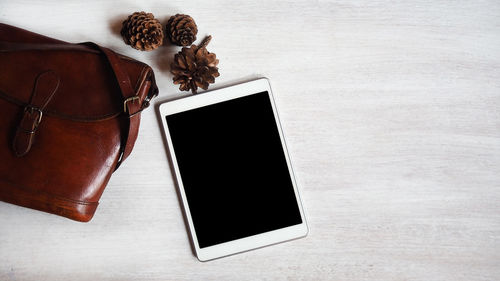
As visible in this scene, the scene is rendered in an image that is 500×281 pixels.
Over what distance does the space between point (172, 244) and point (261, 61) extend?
0.36 m

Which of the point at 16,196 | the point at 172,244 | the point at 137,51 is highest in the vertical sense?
the point at 137,51

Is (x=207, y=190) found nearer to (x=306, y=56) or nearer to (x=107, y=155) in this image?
(x=107, y=155)

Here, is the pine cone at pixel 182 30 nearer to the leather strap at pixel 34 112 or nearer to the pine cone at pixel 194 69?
the pine cone at pixel 194 69

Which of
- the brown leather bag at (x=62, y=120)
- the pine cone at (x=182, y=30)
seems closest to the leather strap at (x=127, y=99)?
the brown leather bag at (x=62, y=120)

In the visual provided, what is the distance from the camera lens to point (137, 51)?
0.61m

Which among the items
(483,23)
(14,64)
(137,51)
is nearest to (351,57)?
(483,23)

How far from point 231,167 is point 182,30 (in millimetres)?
240

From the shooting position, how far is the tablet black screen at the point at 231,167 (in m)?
0.61

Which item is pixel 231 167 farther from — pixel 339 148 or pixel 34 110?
pixel 34 110

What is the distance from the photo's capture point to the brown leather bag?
507 millimetres

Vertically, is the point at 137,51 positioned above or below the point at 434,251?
above

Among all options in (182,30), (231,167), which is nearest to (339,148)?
(231,167)

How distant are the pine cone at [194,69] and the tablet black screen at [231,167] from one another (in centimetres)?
5

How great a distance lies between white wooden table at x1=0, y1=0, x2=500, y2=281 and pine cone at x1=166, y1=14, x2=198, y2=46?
0.03 metres
